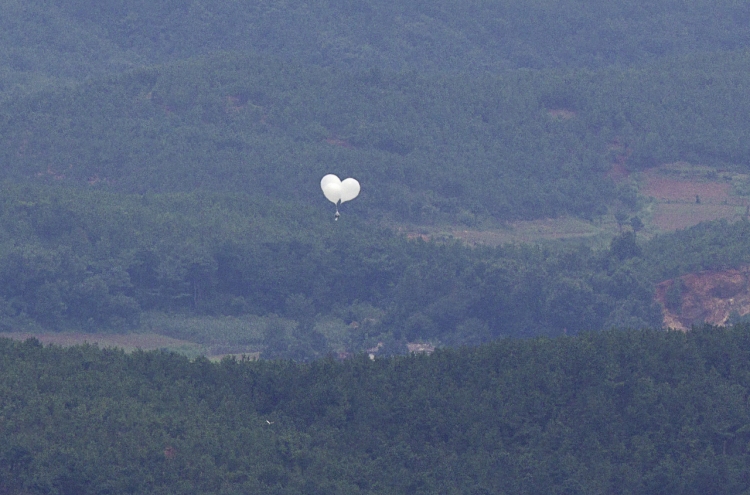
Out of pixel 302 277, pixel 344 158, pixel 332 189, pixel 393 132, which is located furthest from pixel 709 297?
pixel 393 132

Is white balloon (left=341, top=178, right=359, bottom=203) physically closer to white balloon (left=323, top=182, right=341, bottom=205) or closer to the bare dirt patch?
white balloon (left=323, top=182, right=341, bottom=205)

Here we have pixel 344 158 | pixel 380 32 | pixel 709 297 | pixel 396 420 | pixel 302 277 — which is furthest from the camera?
pixel 380 32

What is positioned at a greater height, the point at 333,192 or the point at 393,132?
the point at 393,132

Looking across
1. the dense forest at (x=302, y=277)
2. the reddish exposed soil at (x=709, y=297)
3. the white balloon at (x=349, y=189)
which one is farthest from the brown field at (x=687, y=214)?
the white balloon at (x=349, y=189)

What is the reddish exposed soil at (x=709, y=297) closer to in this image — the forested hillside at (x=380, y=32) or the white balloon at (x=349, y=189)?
the white balloon at (x=349, y=189)

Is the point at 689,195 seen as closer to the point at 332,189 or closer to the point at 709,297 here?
the point at 332,189

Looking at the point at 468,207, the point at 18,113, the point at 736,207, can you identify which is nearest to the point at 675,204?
the point at 736,207
